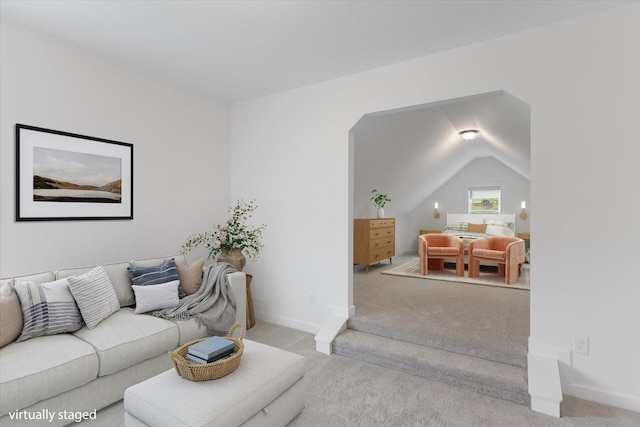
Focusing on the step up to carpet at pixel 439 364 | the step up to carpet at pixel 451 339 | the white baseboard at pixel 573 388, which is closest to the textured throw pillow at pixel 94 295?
the step up to carpet at pixel 439 364

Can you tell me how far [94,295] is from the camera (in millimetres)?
2307

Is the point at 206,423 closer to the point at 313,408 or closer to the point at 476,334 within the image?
the point at 313,408

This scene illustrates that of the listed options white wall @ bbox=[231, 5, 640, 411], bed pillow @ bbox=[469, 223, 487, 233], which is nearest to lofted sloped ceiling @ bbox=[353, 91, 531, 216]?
white wall @ bbox=[231, 5, 640, 411]

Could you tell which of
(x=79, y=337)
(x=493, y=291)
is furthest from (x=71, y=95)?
(x=493, y=291)

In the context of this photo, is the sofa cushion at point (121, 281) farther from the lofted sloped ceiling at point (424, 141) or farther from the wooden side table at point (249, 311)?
the lofted sloped ceiling at point (424, 141)

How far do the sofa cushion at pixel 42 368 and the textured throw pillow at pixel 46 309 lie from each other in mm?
61

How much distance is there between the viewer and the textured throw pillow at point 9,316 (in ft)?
6.20

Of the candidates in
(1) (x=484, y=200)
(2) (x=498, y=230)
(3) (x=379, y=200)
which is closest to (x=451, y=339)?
(3) (x=379, y=200)

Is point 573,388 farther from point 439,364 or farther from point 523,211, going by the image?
point 523,211

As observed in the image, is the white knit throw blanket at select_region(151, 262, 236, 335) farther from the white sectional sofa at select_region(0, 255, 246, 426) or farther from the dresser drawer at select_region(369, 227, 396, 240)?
the dresser drawer at select_region(369, 227, 396, 240)

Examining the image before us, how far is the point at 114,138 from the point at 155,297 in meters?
1.48

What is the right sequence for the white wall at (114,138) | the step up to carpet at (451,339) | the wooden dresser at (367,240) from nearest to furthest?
the white wall at (114,138) → the step up to carpet at (451,339) → the wooden dresser at (367,240)

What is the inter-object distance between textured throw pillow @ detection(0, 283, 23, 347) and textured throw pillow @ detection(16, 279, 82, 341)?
3 centimetres

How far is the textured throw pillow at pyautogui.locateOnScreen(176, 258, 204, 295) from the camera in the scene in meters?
2.91
